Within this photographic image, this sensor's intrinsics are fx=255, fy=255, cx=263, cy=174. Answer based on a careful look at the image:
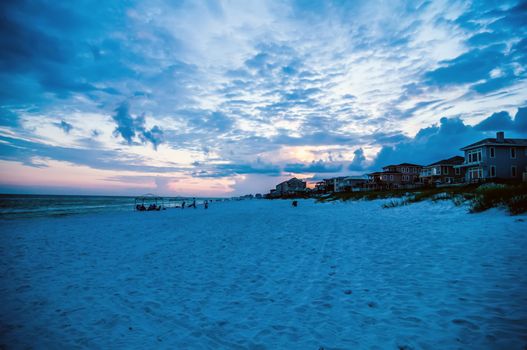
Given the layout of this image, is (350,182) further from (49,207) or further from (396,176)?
(49,207)

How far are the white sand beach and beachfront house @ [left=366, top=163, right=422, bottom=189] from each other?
64116mm

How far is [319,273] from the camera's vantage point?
257 inches

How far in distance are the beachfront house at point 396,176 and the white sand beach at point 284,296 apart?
210 ft

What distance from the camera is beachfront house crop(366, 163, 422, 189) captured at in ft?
226

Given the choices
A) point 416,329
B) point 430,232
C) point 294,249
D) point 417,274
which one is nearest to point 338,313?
point 416,329

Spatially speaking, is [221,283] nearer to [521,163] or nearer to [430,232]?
[430,232]

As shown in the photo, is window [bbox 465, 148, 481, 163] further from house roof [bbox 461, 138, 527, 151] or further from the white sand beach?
the white sand beach

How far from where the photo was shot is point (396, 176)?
70.7m

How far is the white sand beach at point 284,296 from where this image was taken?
3.73 m

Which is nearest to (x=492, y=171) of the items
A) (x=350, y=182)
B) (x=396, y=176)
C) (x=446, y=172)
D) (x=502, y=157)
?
(x=502, y=157)

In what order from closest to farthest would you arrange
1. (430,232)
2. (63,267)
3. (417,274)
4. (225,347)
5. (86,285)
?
(225,347) → (417,274) → (86,285) → (63,267) → (430,232)

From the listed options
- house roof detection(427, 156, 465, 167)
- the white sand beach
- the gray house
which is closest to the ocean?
the white sand beach

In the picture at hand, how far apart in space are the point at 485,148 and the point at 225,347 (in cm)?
4750

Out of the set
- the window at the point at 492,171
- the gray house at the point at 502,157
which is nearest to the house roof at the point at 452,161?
the gray house at the point at 502,157
